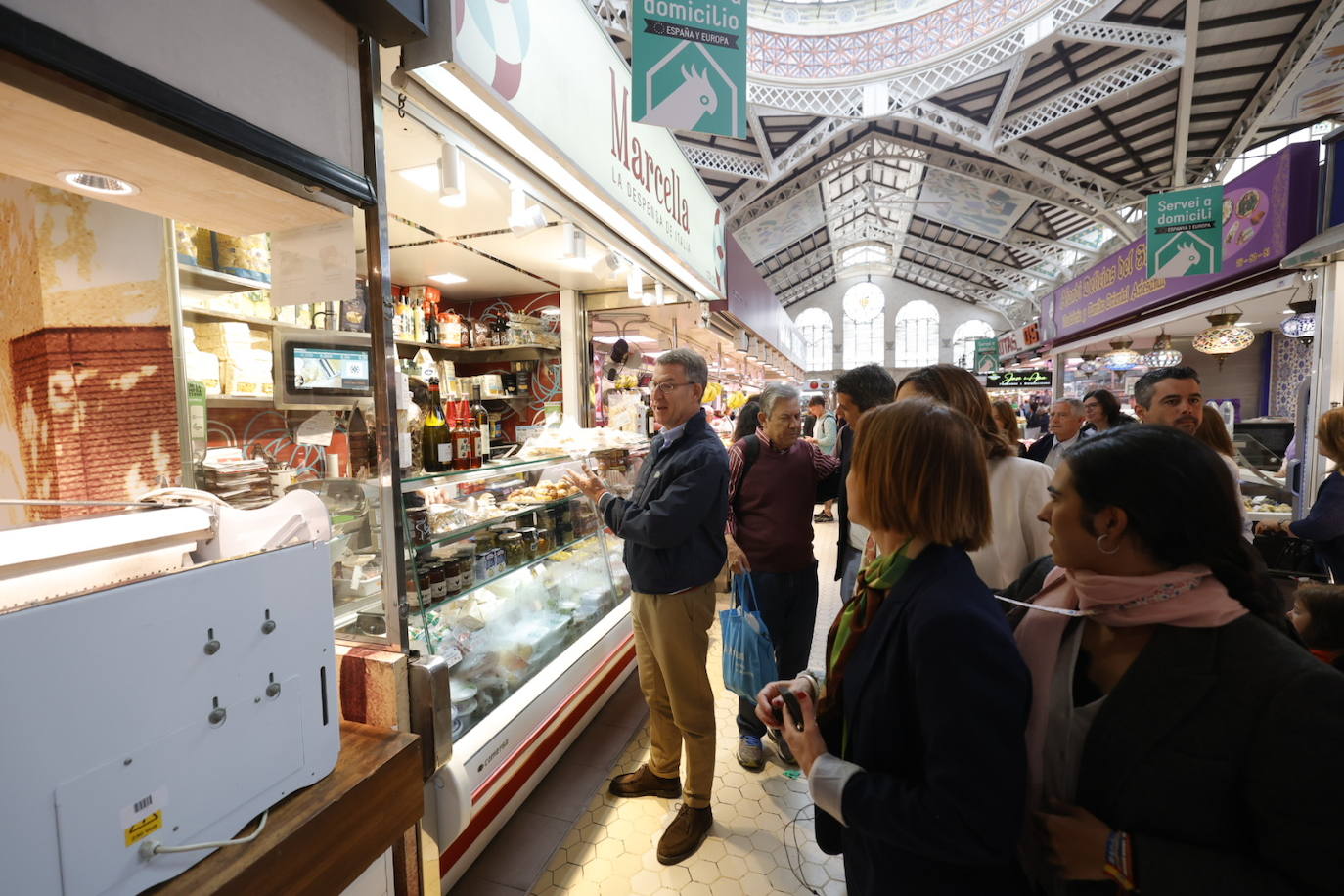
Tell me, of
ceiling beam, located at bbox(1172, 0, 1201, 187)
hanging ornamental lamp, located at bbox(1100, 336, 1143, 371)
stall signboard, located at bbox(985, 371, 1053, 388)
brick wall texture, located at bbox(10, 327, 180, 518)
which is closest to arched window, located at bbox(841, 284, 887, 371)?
stall signboard, located at bbox(985, 371, 1053, 388)

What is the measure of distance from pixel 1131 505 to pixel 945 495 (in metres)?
0.27

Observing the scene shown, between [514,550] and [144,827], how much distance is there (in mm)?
1835

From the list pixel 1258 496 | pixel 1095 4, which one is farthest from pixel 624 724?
pixel 1095 4

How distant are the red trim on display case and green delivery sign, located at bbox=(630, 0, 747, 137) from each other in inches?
102

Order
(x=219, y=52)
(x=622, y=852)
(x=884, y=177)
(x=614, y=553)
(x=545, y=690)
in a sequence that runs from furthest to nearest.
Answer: (x=884, y=177)
(x=614, y=553)
(x=545, y=690)
(x=622, y=852)
(x=219, y=52)

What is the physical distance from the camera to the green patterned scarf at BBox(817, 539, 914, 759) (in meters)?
1.09

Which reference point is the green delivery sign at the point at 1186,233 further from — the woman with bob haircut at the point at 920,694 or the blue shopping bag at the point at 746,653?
the woman with bob haircut at the point at 920,694

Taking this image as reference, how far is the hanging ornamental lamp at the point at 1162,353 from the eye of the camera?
8827 millimetres

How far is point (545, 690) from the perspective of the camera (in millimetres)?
2465

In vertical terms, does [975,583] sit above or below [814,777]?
above

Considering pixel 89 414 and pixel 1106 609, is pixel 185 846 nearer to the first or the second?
pixel 1106 609

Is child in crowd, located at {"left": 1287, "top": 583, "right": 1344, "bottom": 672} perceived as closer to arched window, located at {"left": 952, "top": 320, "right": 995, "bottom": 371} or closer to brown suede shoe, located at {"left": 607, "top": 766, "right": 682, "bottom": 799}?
brown suede shoe, located at {"left": 607, "top": 766, "right": 682, "bottom": 799}

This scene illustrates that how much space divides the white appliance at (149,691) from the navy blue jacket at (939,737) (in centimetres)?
101

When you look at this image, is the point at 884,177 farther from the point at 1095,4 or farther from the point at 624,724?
the point at 624,724
